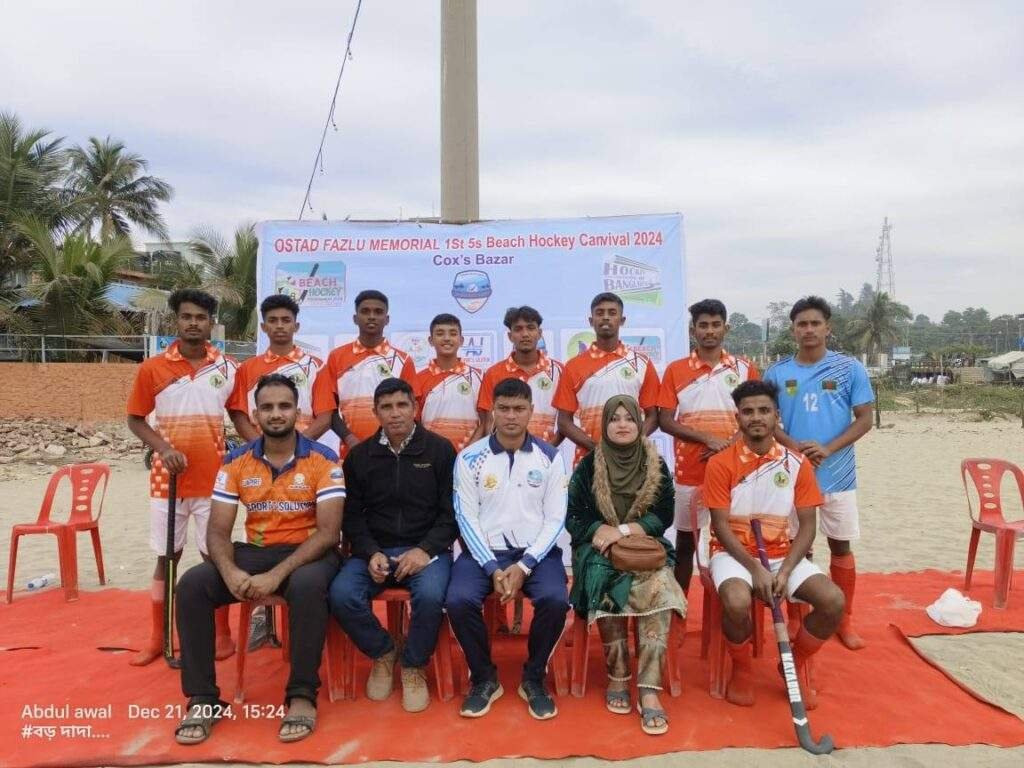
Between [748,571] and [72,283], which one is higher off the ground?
[72,283]

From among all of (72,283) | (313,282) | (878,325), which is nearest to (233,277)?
(72,283)

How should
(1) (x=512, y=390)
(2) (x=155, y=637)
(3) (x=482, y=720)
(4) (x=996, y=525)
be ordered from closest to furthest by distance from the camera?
1. (3) (x=482, y=720)
2. (1) (x=512, y=390)
3. (2) (x=155, y=637)
4. (4) (x=996, y=525)

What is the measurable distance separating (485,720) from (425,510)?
1001 millimetres

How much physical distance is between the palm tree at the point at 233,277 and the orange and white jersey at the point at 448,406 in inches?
516

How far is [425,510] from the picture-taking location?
3537 millimetres

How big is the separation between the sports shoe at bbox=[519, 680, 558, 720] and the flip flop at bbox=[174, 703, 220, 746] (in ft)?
4.38

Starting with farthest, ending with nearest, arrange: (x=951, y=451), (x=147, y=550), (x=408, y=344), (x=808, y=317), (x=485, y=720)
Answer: (x=951, y=451) → (x=147, y=550) → (x=408, y=344) → (x=808, y=317) → (x=485, y=720)

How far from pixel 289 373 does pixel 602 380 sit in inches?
72.5

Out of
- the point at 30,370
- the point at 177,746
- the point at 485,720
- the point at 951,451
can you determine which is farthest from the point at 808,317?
the point at 30,370

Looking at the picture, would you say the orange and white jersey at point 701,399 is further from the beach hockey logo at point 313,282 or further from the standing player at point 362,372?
the beach hockey logo at point 313,282

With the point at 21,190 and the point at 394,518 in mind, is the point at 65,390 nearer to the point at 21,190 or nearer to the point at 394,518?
the point at 21,190

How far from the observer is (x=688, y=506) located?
3.98 m

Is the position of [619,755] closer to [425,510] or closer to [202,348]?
[425,510]

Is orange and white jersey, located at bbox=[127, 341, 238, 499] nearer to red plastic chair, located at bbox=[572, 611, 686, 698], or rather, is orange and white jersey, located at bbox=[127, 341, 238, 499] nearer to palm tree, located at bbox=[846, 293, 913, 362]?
red plastic chair, located at bbox=[572, 611, 686, 698]
